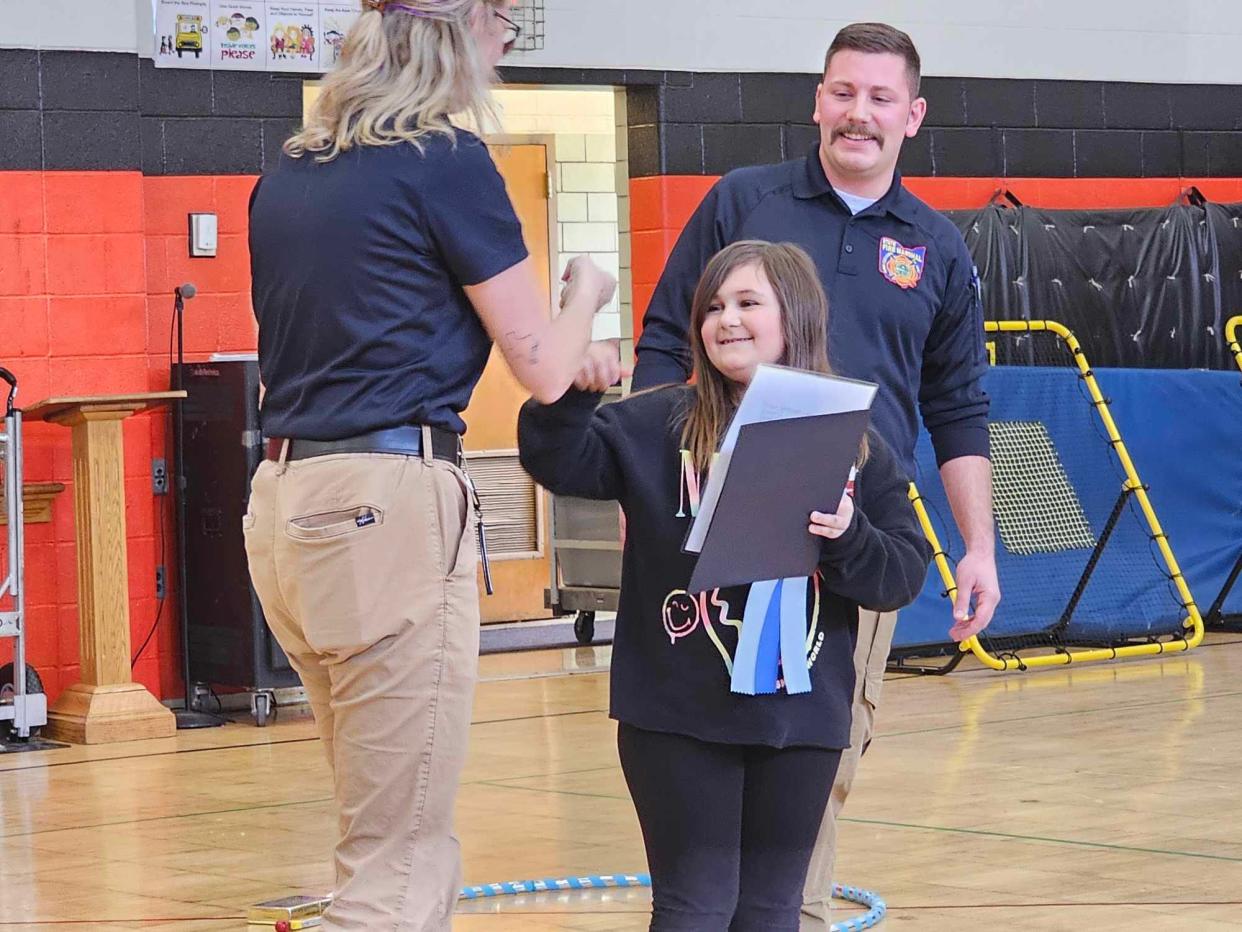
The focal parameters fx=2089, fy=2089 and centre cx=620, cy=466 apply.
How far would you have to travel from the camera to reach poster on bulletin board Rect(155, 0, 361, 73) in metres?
8.43

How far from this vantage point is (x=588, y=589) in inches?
382

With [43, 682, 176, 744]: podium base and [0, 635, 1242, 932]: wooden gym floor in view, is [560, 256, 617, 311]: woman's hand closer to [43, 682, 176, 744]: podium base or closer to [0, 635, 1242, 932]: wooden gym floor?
[0, 635, 1242, 932]: wooden gym floor

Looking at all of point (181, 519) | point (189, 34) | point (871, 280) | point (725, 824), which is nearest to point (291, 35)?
point (189, 34)

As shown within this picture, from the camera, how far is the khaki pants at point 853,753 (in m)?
3.43

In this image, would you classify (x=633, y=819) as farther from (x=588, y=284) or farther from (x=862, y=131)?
(x=588, y=284)

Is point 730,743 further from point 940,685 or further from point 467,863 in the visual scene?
point 940,685

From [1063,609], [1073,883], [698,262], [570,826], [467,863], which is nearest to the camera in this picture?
[698,262]

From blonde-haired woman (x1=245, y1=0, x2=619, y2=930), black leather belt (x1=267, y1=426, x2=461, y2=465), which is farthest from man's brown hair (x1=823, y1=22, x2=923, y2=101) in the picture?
black leather belt (x1=267, y1=426, x2=461, y2=465)

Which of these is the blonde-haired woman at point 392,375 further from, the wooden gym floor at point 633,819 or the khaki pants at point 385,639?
the wooden gym floor at point 633,819

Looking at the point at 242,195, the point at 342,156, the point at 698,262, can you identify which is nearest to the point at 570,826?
the point at 698,262

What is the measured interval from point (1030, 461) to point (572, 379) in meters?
6.64

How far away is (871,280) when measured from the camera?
3.54 meters

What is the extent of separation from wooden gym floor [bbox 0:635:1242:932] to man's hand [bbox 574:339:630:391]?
76.3 inches

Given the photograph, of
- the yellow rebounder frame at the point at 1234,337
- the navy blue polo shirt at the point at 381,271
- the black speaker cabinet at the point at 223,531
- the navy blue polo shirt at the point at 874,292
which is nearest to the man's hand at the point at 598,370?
the navy blue polo shirt at the point at 381,271
